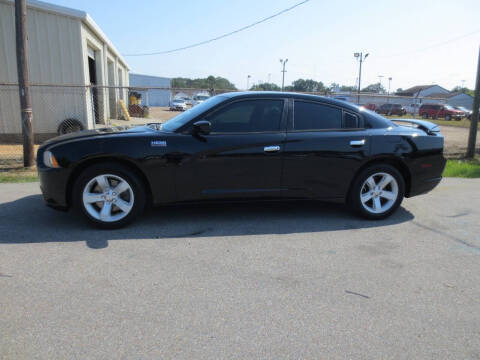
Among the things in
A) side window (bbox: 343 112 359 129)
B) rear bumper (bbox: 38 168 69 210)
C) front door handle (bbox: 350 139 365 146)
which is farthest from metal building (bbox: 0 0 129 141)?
front door handle (bbox: 350 139 365 146)

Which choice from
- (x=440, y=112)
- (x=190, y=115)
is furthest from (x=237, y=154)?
(x=440, y=112)

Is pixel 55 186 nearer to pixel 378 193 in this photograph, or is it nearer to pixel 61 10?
pixel 378 193

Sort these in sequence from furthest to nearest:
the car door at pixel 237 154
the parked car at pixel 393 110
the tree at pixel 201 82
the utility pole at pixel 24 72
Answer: the tree at pixel 201 82 → the parked car at pixel 393 110 → the utility pole at pixel 24 72 → the car door at pixel 237 154

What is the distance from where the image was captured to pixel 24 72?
299 inches

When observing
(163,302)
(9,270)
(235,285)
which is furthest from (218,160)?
(9,270)

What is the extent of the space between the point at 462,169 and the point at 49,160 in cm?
851

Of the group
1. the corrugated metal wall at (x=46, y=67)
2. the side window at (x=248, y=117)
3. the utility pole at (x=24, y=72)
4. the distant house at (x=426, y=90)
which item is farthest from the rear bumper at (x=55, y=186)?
the distant house at (x=426, y=90)

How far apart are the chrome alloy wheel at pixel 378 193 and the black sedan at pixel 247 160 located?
0.01 metres

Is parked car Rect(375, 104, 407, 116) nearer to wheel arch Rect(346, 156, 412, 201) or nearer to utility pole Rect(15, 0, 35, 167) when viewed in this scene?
wheel arch Rect(346, 156, 412, 201)

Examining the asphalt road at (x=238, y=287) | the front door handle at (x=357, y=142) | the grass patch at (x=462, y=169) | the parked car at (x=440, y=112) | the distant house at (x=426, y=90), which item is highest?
the distant house at (x=426, y=90)

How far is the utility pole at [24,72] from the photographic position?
24.5 ft

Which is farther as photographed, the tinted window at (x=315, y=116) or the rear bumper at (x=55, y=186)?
the tinted window at (x=315, y=116)

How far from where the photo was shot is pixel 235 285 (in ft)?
10.3

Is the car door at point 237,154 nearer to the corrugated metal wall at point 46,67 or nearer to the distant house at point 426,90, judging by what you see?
the corrugated metal wall at point 46,67
